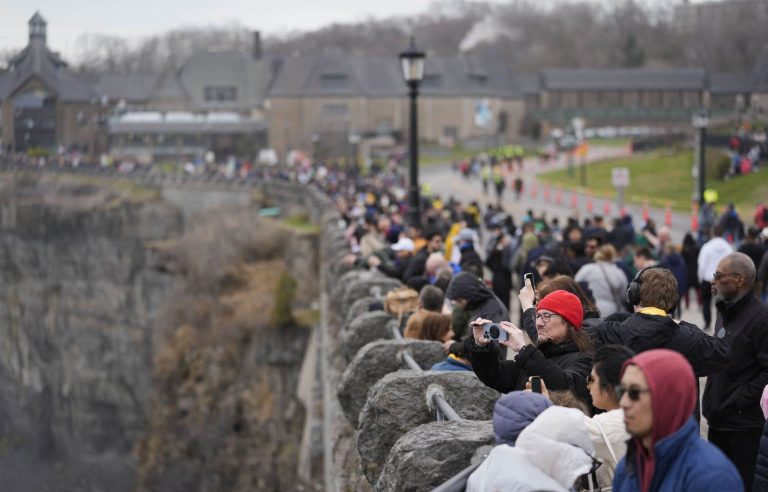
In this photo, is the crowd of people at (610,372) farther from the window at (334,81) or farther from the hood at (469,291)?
the window at (334,81)

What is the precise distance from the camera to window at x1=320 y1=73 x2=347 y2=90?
112m

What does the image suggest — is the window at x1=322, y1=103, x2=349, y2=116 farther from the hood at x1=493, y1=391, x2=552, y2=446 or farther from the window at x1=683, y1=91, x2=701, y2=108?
the hood at x1=493, y1=391, x2=552, y2=446

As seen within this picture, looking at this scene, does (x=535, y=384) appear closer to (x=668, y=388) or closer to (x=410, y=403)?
(x=410, y=403)

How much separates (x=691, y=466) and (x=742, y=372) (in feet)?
11.5

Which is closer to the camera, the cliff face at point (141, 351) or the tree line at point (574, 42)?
the cliff face at point (141, 351)

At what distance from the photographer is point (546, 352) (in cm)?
653

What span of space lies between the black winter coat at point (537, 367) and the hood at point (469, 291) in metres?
2.14

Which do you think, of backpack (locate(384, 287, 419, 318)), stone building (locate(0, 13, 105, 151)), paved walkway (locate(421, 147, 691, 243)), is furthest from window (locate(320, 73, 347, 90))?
backpack (locate(384, 287, 419, 318))

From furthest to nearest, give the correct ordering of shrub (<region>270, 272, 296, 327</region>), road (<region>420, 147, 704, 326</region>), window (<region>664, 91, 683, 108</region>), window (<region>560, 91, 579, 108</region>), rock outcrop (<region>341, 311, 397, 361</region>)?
window (<region>560, 91, 579, 108</region>), window (<region>664, 91, 683, 108</region>), shrub (<region>270, 272, 296, 327</region>), road (<region>420, 147, 704, 326</region>), rock outcrop (<region>341, 311, 397, 361</region>)

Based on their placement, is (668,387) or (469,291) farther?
(469,291)

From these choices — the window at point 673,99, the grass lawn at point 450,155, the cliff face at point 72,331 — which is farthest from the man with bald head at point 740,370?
the window at point 673,99

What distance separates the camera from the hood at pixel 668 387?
4047 mm

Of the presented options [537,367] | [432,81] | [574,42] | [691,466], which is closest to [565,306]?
[537,367]

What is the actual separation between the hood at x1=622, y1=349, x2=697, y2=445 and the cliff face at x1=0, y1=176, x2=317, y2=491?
975 inches
